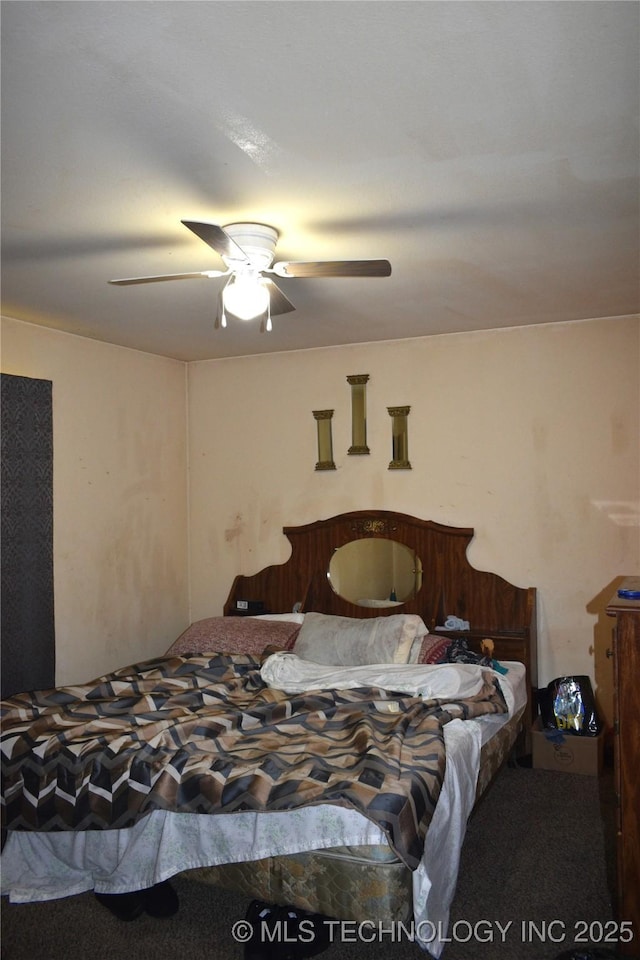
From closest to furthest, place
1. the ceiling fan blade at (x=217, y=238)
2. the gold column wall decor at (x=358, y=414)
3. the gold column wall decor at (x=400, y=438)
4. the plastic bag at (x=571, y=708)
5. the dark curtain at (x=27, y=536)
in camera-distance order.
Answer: the ceiling fan blade at (x=217, y=238)
the dark curtain at (x=27, y=536)
the plastic bag at (x=571, y=708)
the gold column wall decor at (x=400, y=438)
the gold column wall decor at (x=358, y=414)

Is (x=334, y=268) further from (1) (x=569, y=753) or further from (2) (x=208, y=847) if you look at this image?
(1) (x=569, y=753)

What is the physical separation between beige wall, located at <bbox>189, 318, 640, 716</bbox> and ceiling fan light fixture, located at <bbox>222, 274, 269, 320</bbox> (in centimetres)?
221

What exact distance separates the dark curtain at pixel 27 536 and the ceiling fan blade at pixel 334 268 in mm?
2015

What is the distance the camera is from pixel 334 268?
254 cm

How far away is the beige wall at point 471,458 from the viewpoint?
13.9 ft

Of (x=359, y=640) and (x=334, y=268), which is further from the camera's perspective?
(x=359, y=640)

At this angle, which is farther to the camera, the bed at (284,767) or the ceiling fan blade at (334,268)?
the ceiling fan blade at (334,268)

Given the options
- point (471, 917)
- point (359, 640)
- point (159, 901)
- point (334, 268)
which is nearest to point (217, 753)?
point (159, 901)

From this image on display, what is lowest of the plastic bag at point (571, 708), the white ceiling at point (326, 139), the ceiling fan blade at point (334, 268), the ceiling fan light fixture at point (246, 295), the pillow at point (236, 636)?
the plastic bag at point (571, 708)

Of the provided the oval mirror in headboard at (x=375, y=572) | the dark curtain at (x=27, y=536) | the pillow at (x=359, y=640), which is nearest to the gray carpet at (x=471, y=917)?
the pillow at (x=359, y=640)

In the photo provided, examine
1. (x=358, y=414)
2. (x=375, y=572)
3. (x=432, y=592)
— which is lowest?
(x=432, y=592)

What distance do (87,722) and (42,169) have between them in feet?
6.93

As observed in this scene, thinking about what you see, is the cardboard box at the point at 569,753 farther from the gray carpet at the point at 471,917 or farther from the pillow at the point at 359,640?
the pillow at the point at 359,640

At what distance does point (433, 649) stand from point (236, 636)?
1.18 metres
